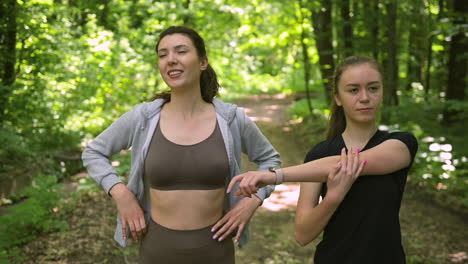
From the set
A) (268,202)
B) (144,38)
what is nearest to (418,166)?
(268,202)

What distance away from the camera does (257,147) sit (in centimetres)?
260

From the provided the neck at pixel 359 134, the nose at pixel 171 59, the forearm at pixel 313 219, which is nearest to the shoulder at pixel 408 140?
the neck at pixel 359 134

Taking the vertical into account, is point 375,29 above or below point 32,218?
above

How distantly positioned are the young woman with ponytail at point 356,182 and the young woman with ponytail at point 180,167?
0.46m

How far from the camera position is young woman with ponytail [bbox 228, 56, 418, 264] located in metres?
1.91

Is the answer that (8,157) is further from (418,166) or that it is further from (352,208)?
(418,166)

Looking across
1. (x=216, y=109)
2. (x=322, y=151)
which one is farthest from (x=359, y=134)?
(x=216, y=109)

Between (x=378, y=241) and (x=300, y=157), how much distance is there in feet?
26.9

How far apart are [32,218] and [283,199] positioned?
4.16 m

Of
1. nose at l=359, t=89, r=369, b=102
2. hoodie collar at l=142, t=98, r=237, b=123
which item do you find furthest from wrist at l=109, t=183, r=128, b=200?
nose at l=359, t=89, r=369, b=102

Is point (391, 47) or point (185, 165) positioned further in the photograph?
point (391, 47)

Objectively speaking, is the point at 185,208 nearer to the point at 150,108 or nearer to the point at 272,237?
the point at 150,108

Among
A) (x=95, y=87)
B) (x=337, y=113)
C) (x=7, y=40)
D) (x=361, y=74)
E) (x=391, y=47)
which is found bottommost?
(x=337, y=113)

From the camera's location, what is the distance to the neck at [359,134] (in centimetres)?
213
